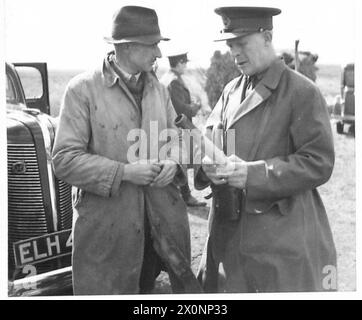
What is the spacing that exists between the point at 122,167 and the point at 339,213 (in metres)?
1.20

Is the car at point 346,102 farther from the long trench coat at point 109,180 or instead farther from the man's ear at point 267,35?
the long trench coat at point 109,180

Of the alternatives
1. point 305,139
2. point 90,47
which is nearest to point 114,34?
point 90,47

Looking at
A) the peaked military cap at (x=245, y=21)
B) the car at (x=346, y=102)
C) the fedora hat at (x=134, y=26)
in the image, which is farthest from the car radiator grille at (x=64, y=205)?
the car at (x=346, y=102)

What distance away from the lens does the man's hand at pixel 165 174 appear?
2.16 meters

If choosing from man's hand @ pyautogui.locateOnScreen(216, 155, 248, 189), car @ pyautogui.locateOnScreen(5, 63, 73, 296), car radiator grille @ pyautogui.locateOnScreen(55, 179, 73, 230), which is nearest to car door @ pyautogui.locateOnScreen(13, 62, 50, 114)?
car @ pyautogui.locateOnScreen(5, 63, 73, 296)

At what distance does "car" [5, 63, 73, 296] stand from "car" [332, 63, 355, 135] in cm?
156

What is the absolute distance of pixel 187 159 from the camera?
222 centimetres

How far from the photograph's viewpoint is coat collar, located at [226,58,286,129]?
2014 millimetres

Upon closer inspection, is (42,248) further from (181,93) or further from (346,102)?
(346,102)

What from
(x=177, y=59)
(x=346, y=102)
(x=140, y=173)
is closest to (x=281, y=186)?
(x=140, y=173)

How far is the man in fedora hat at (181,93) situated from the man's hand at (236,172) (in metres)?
0.29

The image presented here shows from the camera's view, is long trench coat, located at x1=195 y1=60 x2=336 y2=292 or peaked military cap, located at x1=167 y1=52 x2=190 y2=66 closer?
long trench coat, located at x1=195 y1=60 x2=336 y2=292

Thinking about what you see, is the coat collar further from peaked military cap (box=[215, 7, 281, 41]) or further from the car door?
the car door

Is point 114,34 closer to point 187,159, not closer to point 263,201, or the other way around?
point 187,159
